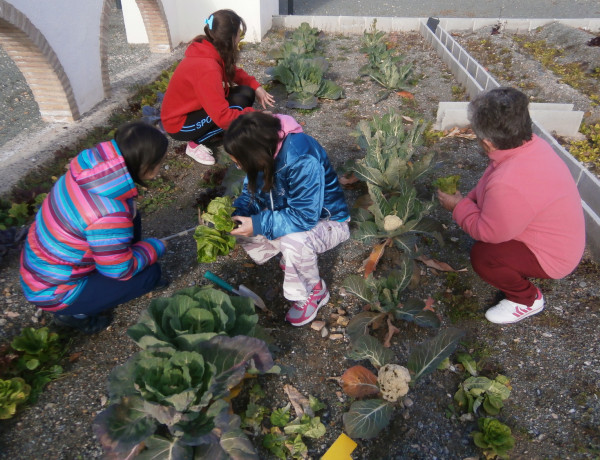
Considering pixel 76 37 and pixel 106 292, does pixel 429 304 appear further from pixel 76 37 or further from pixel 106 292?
pixel 76 37

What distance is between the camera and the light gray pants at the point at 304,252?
114 inches

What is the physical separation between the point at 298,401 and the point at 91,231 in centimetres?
161

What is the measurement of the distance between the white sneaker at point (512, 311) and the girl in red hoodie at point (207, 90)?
2.66m

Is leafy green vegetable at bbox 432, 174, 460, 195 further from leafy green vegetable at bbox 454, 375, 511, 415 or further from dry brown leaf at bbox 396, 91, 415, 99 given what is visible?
dry brown leaf at bbox 396, 91, 415, 99

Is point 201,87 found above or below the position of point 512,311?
above

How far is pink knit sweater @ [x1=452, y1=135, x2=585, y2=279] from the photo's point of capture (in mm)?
2576

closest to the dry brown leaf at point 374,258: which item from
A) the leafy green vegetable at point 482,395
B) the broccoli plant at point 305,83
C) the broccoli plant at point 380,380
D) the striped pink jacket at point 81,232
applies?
the broccoli plant at point 380,380

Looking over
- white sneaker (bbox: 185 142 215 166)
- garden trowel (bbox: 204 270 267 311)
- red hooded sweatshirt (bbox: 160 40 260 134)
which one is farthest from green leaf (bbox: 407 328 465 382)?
white sneaker (bbox: 185 142 215 166)

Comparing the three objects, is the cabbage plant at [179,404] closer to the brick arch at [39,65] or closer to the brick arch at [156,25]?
the brick arch at [39,65]

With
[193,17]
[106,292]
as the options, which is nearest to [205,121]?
[106,292]

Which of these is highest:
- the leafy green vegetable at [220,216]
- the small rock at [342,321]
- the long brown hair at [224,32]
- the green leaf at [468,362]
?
the long brown hair at [224,32]

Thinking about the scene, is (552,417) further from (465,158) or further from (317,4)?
(317,4)

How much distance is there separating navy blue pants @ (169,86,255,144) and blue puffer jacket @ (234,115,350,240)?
7.02ft

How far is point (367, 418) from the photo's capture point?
93.0 inches
